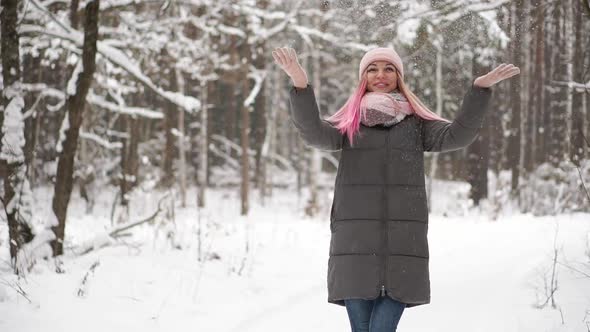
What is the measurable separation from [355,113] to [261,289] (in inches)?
129

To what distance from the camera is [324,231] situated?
10.1 metres

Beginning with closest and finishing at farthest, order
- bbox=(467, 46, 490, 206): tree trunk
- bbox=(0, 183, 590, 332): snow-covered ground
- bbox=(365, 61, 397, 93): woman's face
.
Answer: bbox=(365, 61, 397, 93): woman's face
bbox=(0, 183, 590, 332): snow-covered ground
bbox=(467, 46, 490, 206): tree trunk

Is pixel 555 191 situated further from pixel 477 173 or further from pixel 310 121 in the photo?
pixel 310 121

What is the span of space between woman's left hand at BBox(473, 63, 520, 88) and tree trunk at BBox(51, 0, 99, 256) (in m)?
4.34

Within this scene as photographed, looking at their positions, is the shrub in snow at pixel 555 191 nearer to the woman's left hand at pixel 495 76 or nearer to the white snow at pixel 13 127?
the woman's left hand at pixel 495 76

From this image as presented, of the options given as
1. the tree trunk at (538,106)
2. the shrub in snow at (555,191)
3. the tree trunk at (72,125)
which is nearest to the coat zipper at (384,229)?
the tree trunk at (72,125)

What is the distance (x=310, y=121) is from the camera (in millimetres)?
2805

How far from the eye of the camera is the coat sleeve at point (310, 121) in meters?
2.79

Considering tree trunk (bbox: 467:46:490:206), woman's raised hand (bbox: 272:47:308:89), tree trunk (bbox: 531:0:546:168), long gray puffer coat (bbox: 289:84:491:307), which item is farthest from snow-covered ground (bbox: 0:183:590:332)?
tree trunk (bbox: 531:0:546:168)

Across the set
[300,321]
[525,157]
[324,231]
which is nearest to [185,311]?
[300,321]

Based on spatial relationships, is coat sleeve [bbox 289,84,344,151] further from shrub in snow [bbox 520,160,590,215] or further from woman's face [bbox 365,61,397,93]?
shrub in snow [bbox 520,160,590,215]

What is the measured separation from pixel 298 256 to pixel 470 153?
9048 mm

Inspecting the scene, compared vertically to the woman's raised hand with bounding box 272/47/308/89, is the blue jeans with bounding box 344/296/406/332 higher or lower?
lower

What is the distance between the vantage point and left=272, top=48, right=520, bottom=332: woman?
276 centimetres
